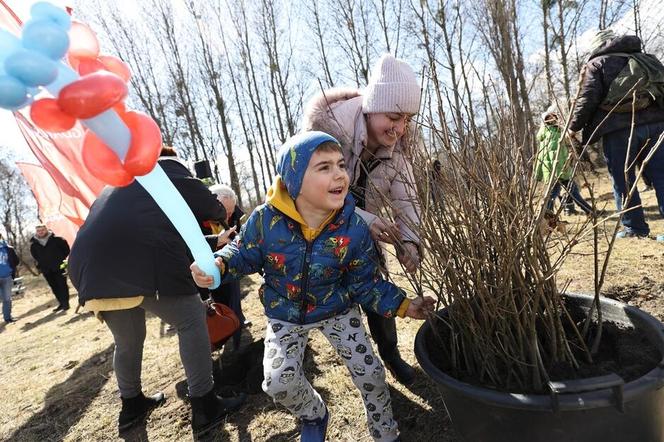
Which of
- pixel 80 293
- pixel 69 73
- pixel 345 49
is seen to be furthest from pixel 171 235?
pixel 345 49

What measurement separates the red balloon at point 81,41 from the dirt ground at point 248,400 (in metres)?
1.72

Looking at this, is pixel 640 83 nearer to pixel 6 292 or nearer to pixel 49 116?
pixel 49 116

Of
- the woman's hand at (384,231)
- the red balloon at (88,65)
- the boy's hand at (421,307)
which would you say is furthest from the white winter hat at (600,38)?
the red balloon at (88,65)

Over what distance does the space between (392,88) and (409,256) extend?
0.78 meters

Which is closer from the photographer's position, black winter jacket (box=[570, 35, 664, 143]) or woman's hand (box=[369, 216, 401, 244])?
woman's hand (box=[369, 216, 401, 244])

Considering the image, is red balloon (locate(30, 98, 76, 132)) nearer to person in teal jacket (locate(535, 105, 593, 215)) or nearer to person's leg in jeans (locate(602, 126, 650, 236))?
person in teal jacket (locate(535, 105, 593, 215))

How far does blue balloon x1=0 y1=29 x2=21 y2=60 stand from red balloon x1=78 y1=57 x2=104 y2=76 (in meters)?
0.18

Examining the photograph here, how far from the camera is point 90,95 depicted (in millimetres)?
1045

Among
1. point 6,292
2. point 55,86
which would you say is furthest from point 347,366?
point 6,292

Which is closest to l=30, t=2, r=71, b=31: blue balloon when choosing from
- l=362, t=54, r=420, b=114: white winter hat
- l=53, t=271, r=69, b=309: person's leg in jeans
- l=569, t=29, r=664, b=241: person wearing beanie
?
l=362, t=54, r=420, b=114: white winter hat

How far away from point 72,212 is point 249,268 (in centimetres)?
402

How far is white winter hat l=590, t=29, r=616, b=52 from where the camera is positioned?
3119 millimetres

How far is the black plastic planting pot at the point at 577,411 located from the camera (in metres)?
0.93

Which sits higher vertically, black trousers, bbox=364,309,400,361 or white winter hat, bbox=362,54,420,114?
white winter hat, bbox=362,54,420,114
